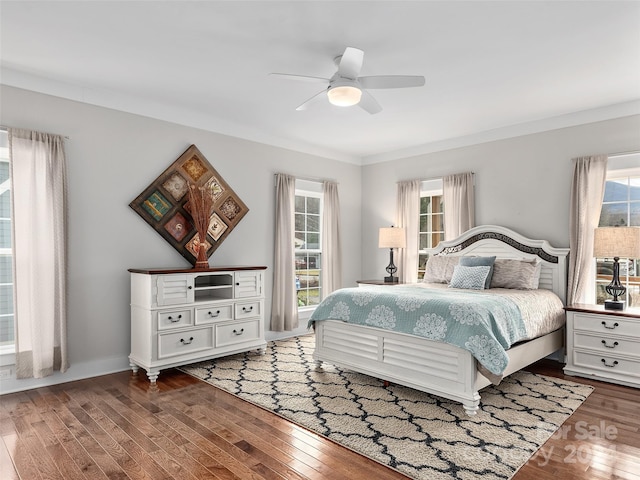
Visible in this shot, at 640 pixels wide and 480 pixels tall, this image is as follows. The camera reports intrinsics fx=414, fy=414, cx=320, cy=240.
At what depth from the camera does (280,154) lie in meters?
5.66

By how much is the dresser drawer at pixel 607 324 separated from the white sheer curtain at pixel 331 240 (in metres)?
3.20

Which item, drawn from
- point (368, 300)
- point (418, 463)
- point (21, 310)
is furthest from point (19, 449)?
point (368, 300)

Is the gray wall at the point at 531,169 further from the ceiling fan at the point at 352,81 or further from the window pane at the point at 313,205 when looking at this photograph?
the ceiling fan at the point at 352,81

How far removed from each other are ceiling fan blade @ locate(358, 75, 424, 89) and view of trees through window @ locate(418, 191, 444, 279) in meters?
3.07

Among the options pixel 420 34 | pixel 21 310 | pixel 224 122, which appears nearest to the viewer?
pixel 420 34

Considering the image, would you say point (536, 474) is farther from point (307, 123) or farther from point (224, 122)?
point (224, 122)

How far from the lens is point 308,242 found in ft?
20.0

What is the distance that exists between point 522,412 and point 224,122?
4241 millimetres

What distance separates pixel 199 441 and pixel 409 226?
14.1 ft

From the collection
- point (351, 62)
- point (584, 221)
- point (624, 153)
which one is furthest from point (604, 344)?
point (351, 62)

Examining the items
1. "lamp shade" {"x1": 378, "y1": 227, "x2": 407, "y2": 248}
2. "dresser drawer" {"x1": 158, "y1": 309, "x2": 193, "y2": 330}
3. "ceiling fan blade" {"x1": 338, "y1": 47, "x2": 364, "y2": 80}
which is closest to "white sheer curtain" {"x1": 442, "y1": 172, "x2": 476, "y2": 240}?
"lamp shade" {"x1": 378, "y1": 227, "x2": 407, "y2": 248}

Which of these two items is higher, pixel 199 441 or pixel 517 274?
pixel 517 274

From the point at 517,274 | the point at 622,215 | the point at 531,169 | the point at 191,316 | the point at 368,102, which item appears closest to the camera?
the point at 368,102

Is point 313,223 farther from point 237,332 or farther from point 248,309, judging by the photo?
point 237,332
